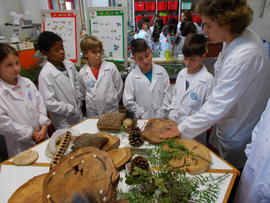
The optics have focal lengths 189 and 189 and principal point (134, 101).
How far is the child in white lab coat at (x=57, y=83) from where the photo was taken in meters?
2.05

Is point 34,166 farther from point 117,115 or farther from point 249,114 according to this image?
point 249,114

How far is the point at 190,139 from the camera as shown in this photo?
1398 mm

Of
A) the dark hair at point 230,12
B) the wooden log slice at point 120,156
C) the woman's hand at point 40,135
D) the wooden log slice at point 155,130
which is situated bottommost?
the woman's hand at point 40,135

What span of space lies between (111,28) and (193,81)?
1728mm

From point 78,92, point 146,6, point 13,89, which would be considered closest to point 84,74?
point 78,92

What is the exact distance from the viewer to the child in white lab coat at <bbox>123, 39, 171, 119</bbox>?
2.07m

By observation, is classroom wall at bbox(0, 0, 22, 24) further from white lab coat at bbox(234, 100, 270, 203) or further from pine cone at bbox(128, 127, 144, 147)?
white lab coat at bbox(234, 100, 270, 203)

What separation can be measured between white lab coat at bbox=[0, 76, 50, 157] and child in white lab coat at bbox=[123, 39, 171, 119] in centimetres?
90

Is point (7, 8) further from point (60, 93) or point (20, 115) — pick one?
point (20, 115)

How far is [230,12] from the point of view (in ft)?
3.81

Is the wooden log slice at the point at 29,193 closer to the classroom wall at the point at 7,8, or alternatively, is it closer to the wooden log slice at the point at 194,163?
the wooden log slice at the point at 194,163

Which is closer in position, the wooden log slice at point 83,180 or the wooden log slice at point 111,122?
the wooden log slice at point 83,180

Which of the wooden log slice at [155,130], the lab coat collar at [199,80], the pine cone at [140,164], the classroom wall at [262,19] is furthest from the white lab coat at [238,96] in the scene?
the classroom wall at [262,19]

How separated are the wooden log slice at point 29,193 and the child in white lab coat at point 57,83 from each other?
1.12m
